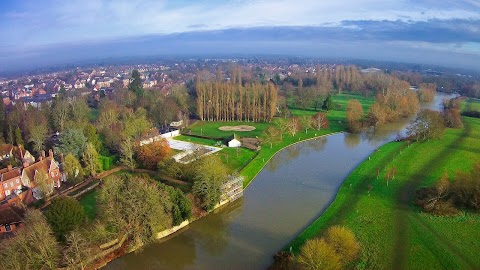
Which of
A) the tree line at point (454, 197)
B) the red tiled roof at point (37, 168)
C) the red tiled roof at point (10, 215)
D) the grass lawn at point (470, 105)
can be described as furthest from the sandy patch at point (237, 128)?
the grass lawn at point (470, 105)

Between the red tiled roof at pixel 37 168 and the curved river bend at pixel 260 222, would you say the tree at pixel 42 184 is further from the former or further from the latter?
the curved river bend at pixel 260 222

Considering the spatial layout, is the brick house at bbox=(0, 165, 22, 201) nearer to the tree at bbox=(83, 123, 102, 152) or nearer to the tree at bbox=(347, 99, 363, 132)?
the tree at bbox=(83, 123, 102, 152)

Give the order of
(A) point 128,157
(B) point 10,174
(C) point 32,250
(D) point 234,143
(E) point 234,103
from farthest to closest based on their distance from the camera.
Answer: (E) point 234,103 → (D) point 234,143 → (A) point 128,157 → (B) point 10,174 → (C) point 32,250

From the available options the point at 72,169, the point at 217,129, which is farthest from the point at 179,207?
the point at 217,129

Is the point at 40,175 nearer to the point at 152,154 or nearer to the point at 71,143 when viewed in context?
the point at 71,143

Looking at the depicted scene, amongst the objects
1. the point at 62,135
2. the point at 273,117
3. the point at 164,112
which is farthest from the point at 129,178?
the point at 273,117

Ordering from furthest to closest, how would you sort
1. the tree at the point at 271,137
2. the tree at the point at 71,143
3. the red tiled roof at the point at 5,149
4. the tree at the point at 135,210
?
the tree at the point at 271,137
the red tiled roof at the point at 5,149
the tree at the point at 71,143
the tree at the point at 135,210
